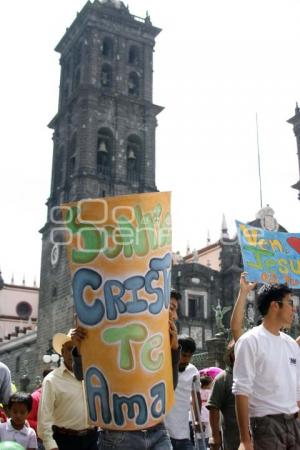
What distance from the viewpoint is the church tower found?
30.7m

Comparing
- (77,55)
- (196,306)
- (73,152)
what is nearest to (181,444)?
(73,152)

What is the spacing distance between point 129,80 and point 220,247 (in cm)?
1107

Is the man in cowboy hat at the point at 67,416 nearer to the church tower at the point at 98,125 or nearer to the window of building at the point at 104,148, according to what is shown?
the church tower at the point at 98,125

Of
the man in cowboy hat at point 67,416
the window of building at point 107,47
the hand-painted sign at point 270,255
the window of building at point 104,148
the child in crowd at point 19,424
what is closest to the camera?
the man in cowboy hat at point 67,416

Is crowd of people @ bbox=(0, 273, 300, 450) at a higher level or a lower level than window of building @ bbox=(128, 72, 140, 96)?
lower

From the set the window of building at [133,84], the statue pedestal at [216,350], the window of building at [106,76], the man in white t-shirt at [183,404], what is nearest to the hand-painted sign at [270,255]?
the man in white t-shirt at [183,404]

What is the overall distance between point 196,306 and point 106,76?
13.7m

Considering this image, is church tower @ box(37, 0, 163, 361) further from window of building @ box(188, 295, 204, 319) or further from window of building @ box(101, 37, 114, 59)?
window of building @ box(188, 295, 204, 319)

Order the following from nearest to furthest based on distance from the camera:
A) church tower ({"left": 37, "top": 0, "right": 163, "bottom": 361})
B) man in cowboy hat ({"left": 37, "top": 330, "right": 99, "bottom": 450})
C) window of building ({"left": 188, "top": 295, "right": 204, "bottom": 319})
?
1. man in cowboy hat ({"left": 37, "top": 330, "right": 99, "bottom": 450})
2. church tower ({"left": 37, "top": 0, "right": 163, "bottom": 361})
3. window of building ({"left": 188, "top": 295, "right": 204, "bottom": 319})

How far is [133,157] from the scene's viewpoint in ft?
106

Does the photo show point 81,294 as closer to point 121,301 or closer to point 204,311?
point 121,301

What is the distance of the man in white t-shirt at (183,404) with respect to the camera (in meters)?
5.22

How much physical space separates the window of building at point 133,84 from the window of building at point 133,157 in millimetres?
3095

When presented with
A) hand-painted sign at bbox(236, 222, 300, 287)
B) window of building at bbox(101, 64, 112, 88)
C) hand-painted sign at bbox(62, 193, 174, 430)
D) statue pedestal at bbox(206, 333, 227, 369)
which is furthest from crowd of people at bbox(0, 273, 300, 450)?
window of building at bbox(101, 64, 112, 88)
